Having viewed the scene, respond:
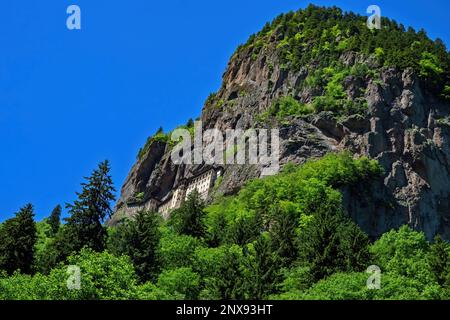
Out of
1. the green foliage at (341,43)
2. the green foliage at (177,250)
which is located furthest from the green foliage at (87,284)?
the green foliage at (341,43)

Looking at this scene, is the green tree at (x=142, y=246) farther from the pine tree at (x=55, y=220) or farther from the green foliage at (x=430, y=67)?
the green foliage at (x=430, y=67)

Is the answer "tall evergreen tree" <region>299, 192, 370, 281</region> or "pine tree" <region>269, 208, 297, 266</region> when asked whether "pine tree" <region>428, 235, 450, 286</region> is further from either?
"pine tree" <region>269, 208, 297, 266</region>

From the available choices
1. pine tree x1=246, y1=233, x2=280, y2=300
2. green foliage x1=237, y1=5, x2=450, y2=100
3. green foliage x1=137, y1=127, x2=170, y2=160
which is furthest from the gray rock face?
pine tree x1=246, y1=233, x2=280, y2=300

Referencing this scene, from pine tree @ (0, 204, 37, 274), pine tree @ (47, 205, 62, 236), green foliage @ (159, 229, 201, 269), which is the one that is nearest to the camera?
pine tree @ (0, 204, 37, 274)

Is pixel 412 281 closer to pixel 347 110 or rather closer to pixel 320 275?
pixel 320 275

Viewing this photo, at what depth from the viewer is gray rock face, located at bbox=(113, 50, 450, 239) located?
98.4 metres

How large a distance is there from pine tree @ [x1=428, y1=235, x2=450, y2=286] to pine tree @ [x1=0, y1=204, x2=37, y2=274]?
3082 cm

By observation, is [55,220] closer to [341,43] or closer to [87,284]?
[341,43]

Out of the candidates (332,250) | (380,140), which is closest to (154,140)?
(380,140)

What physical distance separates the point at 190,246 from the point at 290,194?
3362cm

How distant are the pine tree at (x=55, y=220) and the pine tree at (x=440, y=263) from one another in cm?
5871

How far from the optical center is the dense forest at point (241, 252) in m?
44.8

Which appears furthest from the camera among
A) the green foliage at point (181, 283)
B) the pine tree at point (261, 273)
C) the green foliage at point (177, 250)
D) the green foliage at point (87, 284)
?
the green foliage at point (177, 250)

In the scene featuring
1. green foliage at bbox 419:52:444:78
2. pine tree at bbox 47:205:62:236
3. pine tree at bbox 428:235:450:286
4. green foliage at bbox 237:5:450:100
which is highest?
green foliage at bbox 237:5:450:100
